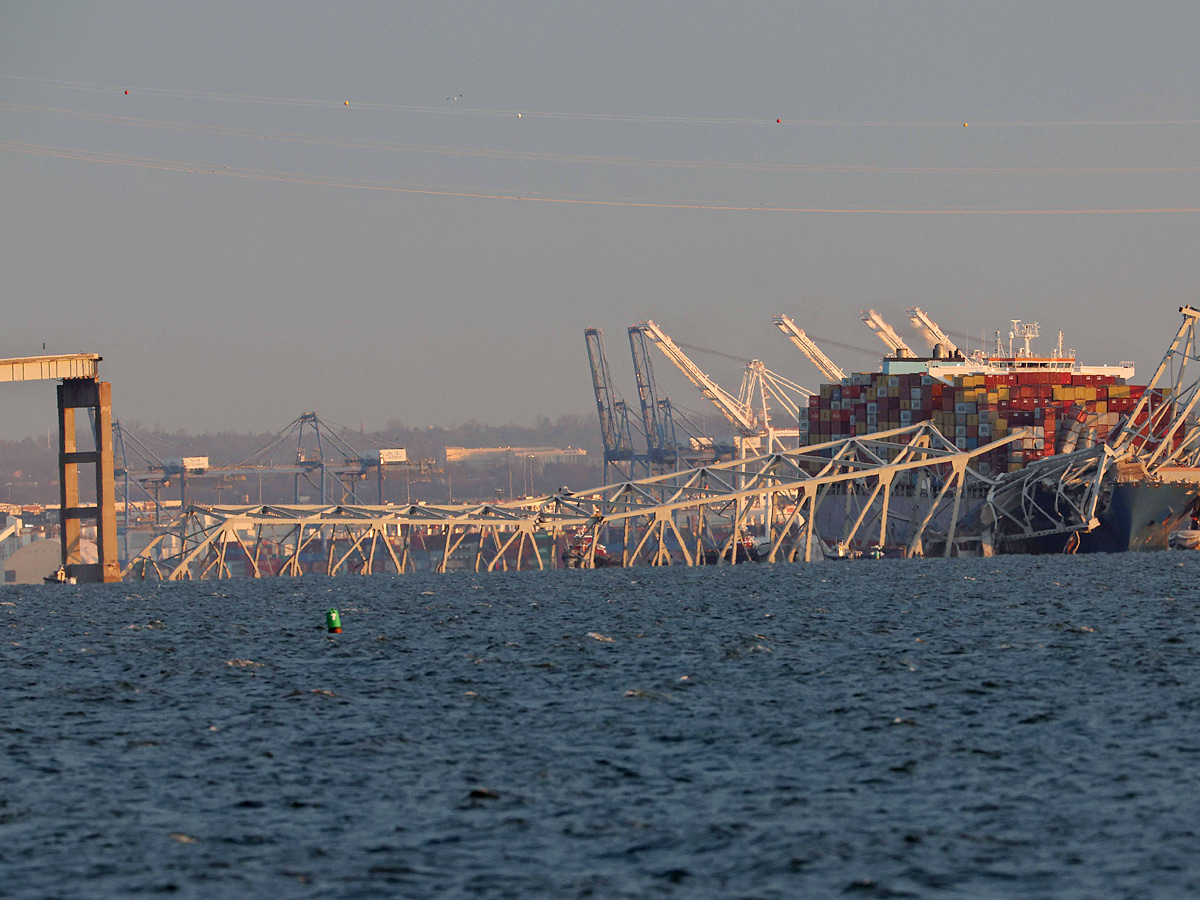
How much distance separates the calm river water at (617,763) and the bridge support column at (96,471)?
5023cm

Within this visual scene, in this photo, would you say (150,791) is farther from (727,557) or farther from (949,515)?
(727,557)

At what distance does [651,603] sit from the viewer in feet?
264

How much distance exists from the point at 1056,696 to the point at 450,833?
59.4ft

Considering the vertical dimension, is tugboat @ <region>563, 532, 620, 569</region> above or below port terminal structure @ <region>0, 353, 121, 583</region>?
below

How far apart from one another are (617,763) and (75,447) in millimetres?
88249

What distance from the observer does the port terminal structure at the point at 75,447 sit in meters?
106

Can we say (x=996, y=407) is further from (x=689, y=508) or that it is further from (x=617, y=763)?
(x=617, y=763)

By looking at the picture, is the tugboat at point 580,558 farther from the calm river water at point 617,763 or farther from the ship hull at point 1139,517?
the calm river water at point 617,763

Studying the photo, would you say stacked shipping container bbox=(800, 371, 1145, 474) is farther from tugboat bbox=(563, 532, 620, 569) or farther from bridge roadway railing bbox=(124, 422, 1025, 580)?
tugboat bbox=(563, 532, 620, 569)

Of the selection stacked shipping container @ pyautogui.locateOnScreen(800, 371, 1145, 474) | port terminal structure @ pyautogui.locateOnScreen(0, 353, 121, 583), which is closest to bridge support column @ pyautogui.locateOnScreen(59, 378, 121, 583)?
port terminal structure @ pyautogui.locateOnScreen(0, 353, 121, 583)

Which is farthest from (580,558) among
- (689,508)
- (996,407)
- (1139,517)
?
(1139,517)

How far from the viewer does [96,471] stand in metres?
107

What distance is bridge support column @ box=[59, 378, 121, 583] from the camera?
353 ft

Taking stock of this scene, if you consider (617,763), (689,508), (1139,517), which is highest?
(689,508)
